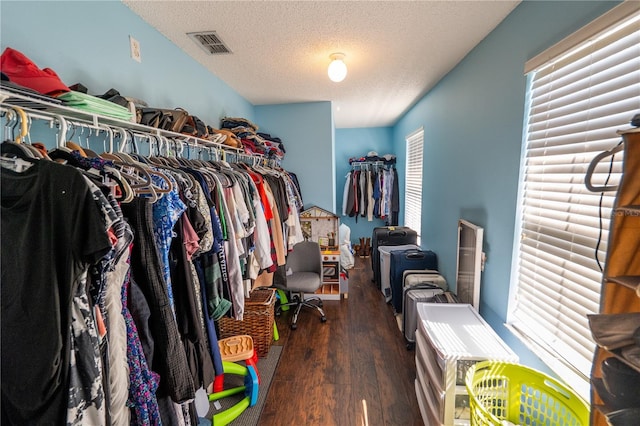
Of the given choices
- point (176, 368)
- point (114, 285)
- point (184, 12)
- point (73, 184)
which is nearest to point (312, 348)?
point (176, 368)

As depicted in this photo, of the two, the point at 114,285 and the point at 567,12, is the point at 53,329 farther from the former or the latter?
the point at 567,12

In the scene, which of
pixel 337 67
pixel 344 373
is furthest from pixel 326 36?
pixel 344 373

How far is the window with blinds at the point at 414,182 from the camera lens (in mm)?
3622

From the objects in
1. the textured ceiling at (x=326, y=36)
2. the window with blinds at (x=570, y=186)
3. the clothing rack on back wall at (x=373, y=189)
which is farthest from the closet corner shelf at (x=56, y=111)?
the clothing rack on back wall at (x=373, y=189)

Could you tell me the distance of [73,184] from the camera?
25.1 inches

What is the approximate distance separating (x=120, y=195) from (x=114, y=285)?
27 cm

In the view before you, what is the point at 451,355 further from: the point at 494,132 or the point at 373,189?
the point at 373,189

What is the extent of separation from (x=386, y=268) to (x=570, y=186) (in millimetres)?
2311

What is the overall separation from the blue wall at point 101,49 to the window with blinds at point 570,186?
2034 millimetres

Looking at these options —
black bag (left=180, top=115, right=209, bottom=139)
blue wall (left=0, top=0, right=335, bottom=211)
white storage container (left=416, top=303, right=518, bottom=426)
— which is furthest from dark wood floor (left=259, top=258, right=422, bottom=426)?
blue wall (left=0, top=0, right=335, bottom=211)

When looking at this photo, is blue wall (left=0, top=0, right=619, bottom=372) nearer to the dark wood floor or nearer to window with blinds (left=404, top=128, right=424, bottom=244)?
window with blinds (left=404, top=128, right=424, bottom=244)

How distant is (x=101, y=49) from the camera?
1302 millimetres

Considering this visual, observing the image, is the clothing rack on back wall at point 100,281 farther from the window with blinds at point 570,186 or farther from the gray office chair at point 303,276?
the gray office chair at point 303,276

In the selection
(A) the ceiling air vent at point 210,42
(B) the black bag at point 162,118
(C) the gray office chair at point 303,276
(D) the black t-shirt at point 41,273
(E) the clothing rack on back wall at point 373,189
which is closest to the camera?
(D) the black t-shirt at point 41,273
